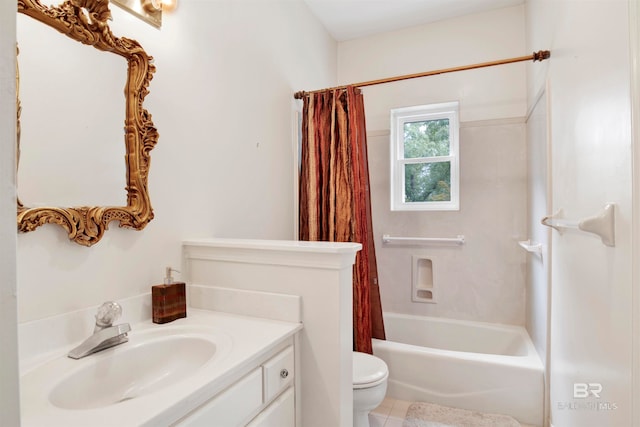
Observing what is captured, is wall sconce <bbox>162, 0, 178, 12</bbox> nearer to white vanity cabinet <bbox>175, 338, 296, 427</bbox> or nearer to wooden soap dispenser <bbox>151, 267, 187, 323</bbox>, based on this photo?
wooden soap dispenser <bbox>151, 267, 187, 323</bbox>

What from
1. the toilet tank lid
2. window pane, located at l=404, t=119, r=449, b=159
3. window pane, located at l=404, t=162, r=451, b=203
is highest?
window pane, located at l=404, t=119, r=449, b=159

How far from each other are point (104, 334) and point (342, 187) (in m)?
1.53

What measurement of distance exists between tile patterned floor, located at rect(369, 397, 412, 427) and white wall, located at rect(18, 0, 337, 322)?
1257 mm

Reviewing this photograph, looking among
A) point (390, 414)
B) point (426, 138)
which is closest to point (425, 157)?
point (426, 138)

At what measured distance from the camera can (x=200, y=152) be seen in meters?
1.57

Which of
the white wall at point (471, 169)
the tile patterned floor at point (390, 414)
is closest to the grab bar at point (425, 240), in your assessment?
the white wall at point (471, 169)

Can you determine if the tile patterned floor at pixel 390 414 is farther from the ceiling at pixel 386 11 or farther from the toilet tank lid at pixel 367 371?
the ceiling at pixel 386 11

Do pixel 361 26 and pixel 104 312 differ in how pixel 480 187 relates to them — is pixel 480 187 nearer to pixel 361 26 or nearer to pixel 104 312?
pixel 361 26

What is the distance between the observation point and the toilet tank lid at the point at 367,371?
1.58 meters

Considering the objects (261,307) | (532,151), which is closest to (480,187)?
(532,151)

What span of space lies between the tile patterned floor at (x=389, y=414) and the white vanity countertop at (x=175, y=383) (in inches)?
46.9

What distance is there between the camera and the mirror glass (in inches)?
37.7

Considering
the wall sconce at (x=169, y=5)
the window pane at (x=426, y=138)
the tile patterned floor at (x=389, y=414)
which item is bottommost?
the tile patterned floor at (x=389, y=414)

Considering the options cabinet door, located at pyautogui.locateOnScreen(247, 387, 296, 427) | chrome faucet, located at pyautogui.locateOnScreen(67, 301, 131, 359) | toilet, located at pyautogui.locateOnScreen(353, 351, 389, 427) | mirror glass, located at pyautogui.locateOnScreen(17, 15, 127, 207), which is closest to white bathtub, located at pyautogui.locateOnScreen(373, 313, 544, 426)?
toilet, located at pyautogui.locateOnScreen(353, 351, 389, 427)
